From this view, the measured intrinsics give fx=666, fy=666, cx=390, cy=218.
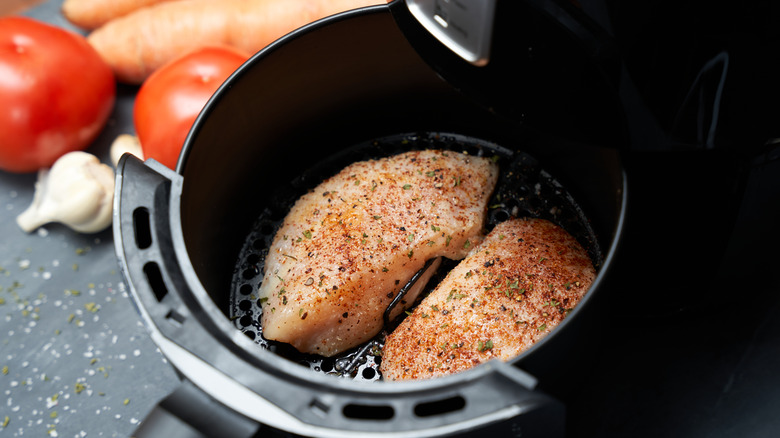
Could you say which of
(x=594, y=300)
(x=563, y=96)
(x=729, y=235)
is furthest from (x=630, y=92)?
(x=729, y=235)

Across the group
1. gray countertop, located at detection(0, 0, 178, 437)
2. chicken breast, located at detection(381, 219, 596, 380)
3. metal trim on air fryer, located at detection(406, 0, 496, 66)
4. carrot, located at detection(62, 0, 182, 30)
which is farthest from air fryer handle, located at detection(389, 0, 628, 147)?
carrot, located at detection(62, 0, 182, 30)

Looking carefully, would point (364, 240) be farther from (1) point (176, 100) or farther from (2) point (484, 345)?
(1) point (176, 100)

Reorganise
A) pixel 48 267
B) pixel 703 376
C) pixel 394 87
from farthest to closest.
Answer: pixel 48 267
pixel 394 87
pixel 703 376

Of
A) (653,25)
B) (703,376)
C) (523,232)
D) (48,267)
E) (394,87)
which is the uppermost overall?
(653,25)

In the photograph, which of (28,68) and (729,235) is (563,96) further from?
(28,68)

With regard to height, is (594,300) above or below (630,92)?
below

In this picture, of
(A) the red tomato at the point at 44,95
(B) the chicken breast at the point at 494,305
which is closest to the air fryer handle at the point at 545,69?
(B) the chicken breast at the point at 494,305
